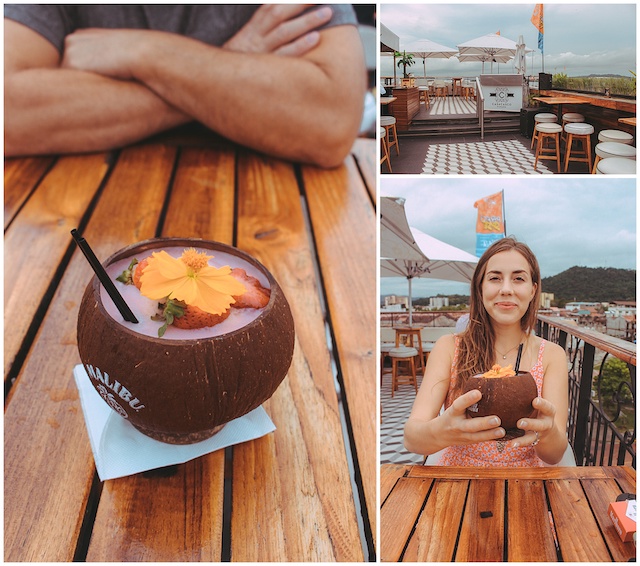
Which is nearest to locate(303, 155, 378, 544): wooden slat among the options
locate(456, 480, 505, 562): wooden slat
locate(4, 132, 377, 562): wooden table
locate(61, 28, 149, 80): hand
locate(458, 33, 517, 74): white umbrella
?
locate(4, 132, 377, 562): wooden table

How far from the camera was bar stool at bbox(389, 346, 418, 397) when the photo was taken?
2.33ft

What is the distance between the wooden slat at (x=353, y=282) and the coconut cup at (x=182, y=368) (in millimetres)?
151

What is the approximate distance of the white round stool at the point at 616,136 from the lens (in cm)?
85

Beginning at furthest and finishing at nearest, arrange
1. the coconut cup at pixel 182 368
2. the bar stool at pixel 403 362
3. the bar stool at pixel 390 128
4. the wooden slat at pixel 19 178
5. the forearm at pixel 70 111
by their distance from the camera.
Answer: the forearm at pixel 70 111, the wooden slat at pixel 19 178, the bar stool at pixel 390 128, the bar stool at pixel 403 362, the coconut cup at pixel 182 368

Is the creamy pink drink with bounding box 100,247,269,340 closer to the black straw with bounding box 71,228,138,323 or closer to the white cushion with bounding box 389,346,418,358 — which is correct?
the black straw with bounding box 71,228,138,323

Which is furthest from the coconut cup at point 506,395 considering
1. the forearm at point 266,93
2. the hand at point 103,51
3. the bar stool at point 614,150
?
the hand at point 103,51

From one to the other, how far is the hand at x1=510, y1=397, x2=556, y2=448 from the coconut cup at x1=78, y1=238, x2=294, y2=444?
24 centimetres

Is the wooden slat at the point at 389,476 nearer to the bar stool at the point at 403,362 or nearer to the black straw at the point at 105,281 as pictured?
the bar stool at the point at 403,362

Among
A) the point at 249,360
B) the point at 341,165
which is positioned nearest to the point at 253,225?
the point at 341,165

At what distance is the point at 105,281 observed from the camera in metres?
0.52

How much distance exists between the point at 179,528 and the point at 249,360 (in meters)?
0.17

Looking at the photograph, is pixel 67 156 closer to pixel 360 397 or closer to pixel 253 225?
pixel 253 225

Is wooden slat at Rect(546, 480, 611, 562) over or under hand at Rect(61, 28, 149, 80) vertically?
under

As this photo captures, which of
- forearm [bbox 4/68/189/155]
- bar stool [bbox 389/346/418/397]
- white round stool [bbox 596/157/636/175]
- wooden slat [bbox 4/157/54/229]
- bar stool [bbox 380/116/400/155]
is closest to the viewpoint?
bar stool [bbox 389/346/418/397]
